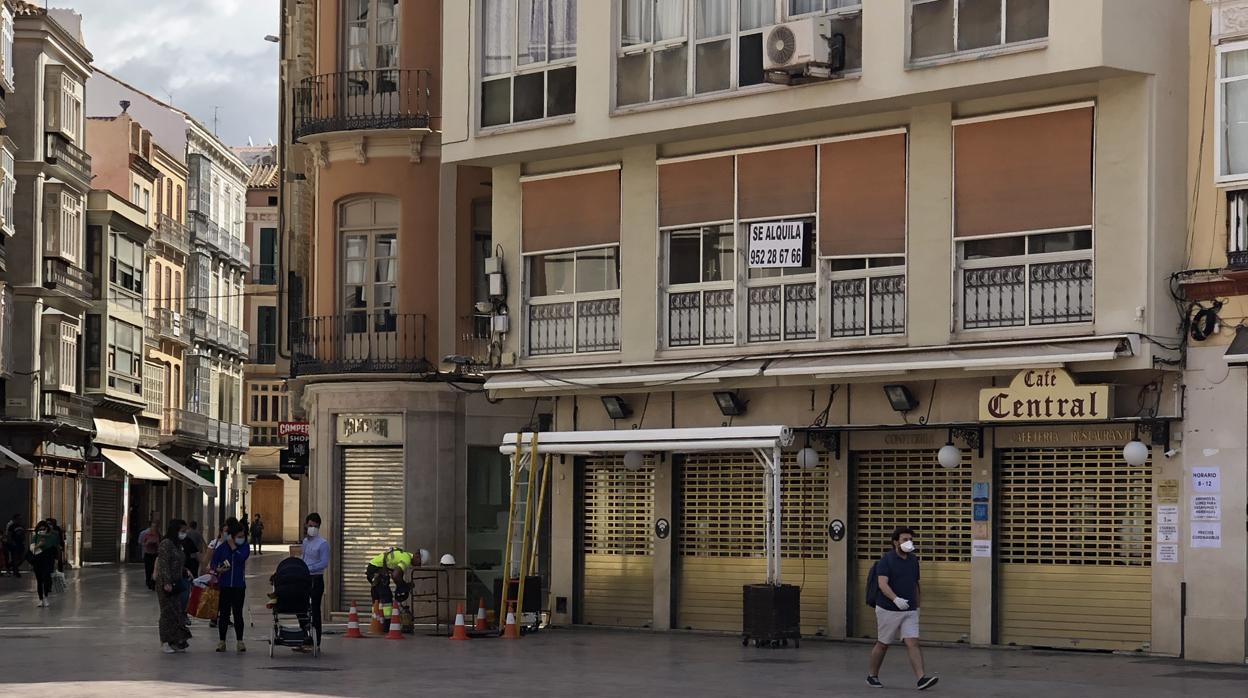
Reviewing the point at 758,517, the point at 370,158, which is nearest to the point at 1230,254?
the point at 758,517

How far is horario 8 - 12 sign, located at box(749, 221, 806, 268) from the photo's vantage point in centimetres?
2736

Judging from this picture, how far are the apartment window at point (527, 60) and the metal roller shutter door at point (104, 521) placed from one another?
127 feet

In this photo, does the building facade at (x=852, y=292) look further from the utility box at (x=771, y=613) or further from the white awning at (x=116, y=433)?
the white awning at (x=116, y=433)

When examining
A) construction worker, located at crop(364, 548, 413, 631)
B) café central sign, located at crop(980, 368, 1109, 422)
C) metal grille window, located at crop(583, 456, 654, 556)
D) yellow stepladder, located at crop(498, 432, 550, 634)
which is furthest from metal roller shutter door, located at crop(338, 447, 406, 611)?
café central sign, located at crop(980, 368, 1109, 422)

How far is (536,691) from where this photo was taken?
64.4 ft

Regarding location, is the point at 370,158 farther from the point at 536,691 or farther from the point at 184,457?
the point at 184,457

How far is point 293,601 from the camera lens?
23875 mm

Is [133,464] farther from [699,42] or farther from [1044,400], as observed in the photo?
[1044,400]

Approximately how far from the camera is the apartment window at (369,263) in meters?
34.3

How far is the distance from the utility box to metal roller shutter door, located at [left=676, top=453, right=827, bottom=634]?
175 cm

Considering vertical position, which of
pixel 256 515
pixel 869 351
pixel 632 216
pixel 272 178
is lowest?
pixel 256 515

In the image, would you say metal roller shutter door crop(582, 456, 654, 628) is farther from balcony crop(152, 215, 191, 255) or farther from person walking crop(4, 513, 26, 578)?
balcony crop(152, 215, 191, 255)

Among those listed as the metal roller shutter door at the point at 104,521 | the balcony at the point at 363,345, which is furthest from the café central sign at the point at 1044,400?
the metal roller shutter door at the point at 104,521

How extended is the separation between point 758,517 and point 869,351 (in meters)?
3.55
